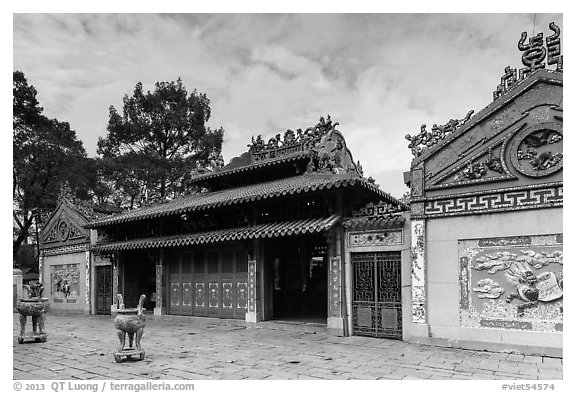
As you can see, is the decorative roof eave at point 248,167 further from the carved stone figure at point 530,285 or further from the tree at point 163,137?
the tree at point 163,137

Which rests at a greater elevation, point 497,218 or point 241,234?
point 497,218

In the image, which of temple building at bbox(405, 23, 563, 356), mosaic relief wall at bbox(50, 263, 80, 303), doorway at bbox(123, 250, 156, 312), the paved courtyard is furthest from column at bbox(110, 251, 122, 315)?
temple building at bbox(405, 23, 563, 356)

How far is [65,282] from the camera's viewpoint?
18000mm

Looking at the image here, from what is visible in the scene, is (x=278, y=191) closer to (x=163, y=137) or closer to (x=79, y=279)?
(x=79, y=279)

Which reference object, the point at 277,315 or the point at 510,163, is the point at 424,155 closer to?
the point at 510,163

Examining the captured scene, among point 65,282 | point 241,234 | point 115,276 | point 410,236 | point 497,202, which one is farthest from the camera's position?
point 65,282

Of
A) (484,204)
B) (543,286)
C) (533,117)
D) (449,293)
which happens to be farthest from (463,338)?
(533,117)

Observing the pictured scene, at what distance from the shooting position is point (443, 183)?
29.8ft

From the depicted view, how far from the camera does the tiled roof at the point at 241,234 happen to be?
1017 cm

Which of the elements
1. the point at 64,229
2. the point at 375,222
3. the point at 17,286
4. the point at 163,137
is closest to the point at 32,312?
the point at 375,222

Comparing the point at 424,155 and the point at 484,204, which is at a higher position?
the point at 424,155

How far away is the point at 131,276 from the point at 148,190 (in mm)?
8121

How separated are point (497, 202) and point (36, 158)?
1657 centimetres

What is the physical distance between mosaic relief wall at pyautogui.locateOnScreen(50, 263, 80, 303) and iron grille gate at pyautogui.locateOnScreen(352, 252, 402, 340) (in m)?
11.7
